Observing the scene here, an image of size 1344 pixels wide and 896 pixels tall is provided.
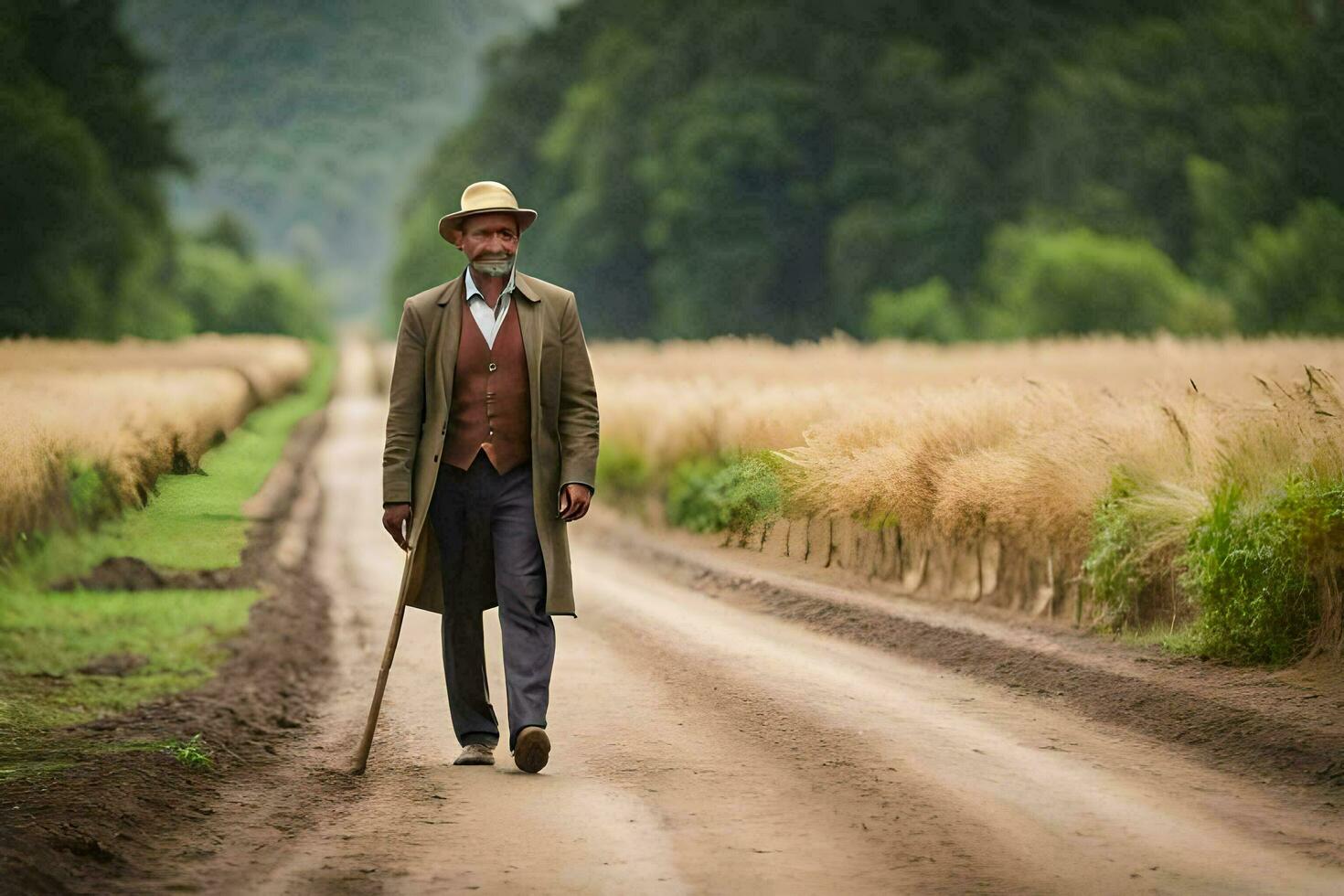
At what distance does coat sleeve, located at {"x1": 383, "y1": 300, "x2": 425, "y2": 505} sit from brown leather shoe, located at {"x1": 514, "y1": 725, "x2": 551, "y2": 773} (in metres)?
1.14

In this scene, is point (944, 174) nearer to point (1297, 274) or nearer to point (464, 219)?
point (1297, 274)

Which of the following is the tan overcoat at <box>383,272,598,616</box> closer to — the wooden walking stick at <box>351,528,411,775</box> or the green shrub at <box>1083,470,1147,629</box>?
the wooden walking stick at <box>351,528,411,775</box>

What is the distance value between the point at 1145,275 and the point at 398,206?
42705mm

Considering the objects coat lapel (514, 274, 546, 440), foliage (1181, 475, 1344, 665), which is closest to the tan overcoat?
coat lapel (514, 274, 546, 440)

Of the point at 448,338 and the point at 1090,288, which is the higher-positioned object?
the point at 1090,288

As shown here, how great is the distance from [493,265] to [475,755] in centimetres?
223

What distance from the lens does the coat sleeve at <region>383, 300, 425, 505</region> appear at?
718 centimetres

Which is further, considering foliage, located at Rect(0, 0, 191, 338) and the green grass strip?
foliage, located at Rect(0, 0, 191, 338)

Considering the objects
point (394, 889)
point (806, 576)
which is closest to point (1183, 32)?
point (806, 576)

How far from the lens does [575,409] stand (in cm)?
729

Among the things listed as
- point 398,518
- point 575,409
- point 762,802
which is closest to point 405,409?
point 398,518

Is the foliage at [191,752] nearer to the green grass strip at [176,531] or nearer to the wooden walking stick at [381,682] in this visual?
the wooden walking stick at [381,682]

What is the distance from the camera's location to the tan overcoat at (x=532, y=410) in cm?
716

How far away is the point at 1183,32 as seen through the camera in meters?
62.2
